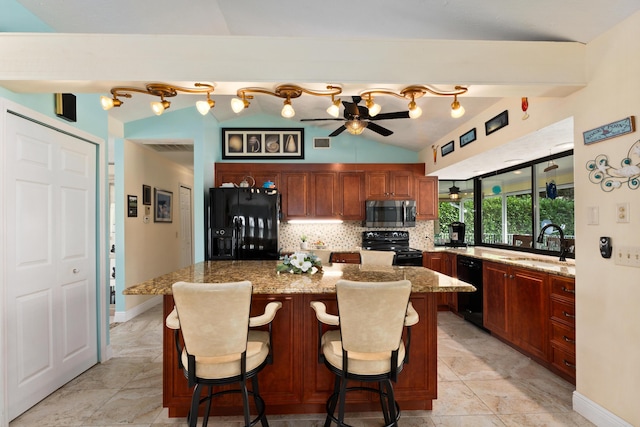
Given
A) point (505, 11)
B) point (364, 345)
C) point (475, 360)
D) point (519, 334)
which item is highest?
point (505, 11)

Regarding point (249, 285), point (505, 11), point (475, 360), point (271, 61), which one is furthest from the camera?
point (475, 360)

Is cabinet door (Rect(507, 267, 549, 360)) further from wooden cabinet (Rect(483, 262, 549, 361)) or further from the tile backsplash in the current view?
the tile backsplash

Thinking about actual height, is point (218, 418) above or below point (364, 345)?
below

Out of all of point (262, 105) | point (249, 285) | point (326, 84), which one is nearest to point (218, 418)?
point (249, 285)

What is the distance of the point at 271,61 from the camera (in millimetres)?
2119

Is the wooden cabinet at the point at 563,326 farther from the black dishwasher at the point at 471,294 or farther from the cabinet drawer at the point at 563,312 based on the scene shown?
the black dishwasher at the point at 471,294

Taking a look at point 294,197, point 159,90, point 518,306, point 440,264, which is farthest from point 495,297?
point 159,90

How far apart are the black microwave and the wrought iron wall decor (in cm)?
296

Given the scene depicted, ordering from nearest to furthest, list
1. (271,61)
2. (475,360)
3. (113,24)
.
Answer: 1. (271,61)
2. (113,24)
3. (475,360)

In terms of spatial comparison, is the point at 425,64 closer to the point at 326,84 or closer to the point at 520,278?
the point at 326,84

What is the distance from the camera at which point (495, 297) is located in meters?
3.60

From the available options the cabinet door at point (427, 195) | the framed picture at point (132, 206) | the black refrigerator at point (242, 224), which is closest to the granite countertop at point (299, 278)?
the black refrigerator at point (242, 224)

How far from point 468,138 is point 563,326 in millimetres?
2170

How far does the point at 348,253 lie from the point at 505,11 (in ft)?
11.5
